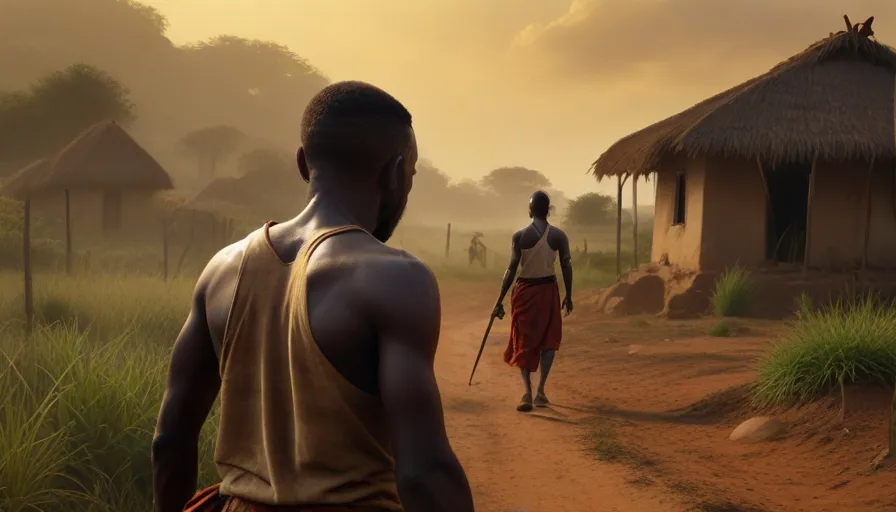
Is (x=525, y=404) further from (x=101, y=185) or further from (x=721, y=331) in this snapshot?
(x=101, y=185)

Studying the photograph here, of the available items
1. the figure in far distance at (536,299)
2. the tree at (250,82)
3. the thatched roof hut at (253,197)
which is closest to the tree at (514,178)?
the tree at (250,82)

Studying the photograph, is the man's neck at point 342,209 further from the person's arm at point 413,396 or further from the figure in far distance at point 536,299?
the figure in far distance at point 536,299

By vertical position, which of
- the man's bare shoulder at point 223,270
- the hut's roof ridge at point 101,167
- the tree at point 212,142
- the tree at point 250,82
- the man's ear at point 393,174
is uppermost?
the tree at point 250,82

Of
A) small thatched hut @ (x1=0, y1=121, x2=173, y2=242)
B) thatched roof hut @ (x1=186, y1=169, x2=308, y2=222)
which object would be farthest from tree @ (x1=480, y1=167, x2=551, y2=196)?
Answer: small thatched hut @ (x1=0, y1=121, x2=173, y2=242)

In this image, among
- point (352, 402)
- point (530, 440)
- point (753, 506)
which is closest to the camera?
point (352, 402)

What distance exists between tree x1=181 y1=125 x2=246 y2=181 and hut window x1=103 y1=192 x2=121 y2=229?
37.1 metres

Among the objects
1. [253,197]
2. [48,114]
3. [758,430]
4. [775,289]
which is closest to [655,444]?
[758,430]

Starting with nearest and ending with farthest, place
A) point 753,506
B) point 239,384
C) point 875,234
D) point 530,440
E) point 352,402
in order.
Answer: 1. point 352,402
2. point 239,384
3. point 753,506
4. point 530,440
5. point 875,234

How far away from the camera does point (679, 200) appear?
1450cm

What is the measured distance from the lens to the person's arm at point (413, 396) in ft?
4.04

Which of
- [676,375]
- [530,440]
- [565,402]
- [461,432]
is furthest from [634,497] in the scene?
[676,375]

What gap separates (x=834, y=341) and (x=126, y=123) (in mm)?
41226

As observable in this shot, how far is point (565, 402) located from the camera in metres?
7.12

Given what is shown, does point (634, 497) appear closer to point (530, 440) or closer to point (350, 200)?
point (530, 440)
